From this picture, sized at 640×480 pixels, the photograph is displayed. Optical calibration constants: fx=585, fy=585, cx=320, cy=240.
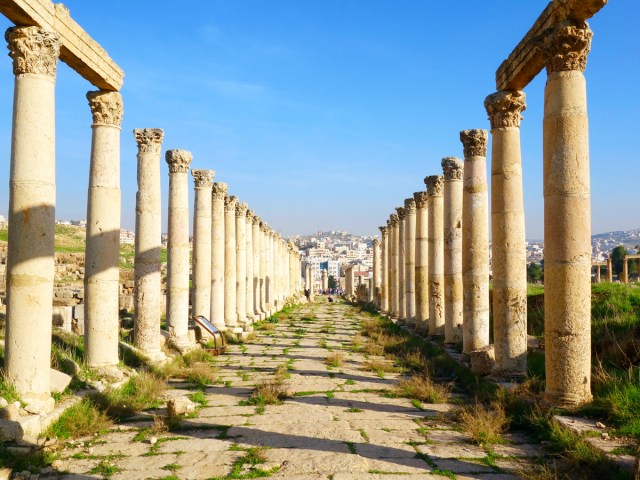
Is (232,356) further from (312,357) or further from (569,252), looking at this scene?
(569,252)

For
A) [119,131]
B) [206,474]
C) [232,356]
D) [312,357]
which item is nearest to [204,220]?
[232,356]

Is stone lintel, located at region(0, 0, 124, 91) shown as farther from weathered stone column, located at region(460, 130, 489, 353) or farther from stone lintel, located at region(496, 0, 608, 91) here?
weathered stone column, located at region(460, 130, 489, 353)

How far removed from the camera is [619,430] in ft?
21.8

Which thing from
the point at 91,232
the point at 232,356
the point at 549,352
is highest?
the point at 91,232

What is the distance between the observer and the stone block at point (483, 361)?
1092cm

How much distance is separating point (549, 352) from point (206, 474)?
16.0 ft

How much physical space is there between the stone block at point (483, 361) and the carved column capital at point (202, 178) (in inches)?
406

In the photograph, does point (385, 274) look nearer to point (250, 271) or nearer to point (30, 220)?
point (250, 271)

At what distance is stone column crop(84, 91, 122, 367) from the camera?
34.0 ft

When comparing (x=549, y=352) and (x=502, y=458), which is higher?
(x=549, y=352)

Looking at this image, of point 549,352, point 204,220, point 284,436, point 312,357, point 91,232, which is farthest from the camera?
point 204,220

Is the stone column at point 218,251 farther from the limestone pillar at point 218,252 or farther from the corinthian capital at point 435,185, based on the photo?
the corinthian capital at point 435,185

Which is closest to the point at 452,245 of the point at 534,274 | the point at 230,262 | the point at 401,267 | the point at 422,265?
the point at 422,265

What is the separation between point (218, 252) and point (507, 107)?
12.0 metres
